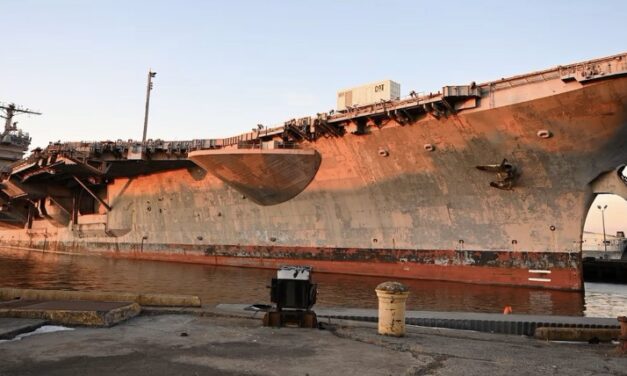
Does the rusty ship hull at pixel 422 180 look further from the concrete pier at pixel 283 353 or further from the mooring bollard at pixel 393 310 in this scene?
the mooring bollard at pixel 393 310

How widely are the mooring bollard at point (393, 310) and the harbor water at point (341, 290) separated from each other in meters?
6.47

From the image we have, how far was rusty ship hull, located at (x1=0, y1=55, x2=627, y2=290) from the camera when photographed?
54.6ft

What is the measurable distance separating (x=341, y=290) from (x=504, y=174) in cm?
741

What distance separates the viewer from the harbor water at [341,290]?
13734 millimetres

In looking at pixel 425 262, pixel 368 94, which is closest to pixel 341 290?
pixel 425 262

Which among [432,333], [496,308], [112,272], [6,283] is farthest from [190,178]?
[432,333]

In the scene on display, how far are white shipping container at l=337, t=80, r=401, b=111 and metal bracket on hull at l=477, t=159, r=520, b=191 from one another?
5.56 meters

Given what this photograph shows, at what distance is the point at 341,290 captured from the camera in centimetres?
1672

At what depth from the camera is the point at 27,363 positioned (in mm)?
4543

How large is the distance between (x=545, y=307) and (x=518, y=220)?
500 centimetres

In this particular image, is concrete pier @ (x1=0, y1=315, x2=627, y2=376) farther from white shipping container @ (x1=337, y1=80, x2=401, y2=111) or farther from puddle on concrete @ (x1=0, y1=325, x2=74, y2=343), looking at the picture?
white shipping container @ (x1=337, y1=80, x2=401, y2=111)

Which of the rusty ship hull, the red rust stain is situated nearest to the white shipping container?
the rusty ship hull

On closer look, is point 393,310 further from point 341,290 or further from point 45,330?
point 341,290

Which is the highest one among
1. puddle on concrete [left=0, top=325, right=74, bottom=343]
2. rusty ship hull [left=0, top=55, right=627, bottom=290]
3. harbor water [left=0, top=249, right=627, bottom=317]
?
rusty ship hull [left=0, top=55, right=627, bottom=290]
